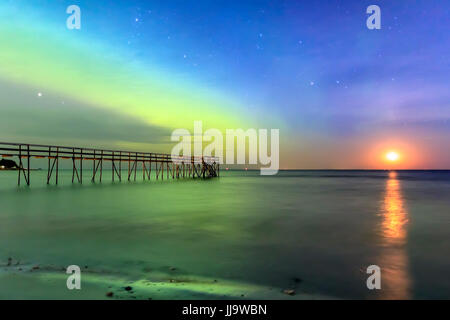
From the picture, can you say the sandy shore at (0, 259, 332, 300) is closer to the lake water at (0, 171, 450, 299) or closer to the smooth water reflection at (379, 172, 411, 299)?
the lake water at (0, 171, 450, 299)

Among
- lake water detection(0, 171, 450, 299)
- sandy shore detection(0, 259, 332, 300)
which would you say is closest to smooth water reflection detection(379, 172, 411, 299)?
lake water detection(0, 171, 450, 299)

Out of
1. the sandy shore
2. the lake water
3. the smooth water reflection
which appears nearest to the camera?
the sandy shore

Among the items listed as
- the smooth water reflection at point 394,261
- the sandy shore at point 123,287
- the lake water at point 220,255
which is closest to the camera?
the sandy shore at point 123,287

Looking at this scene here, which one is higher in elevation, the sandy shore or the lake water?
the sandy shore

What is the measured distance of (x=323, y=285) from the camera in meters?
4.36

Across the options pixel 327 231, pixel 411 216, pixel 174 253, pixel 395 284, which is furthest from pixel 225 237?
pixel 411 216

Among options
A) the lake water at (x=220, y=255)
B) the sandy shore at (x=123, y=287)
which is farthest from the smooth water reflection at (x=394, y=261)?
the sandy shore at (x=123, y=287)

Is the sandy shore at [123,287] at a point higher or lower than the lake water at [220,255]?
higher

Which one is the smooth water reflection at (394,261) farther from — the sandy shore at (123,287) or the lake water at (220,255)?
the sandy shore at (123,287)

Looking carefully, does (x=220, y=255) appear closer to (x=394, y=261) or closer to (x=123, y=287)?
(x=123, y=287)

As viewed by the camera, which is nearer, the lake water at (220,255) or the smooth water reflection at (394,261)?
the lake water at (220,255)

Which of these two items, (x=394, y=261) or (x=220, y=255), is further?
(x=220, y=255)

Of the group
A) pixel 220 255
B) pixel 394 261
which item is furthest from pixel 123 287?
pixel 394 261
